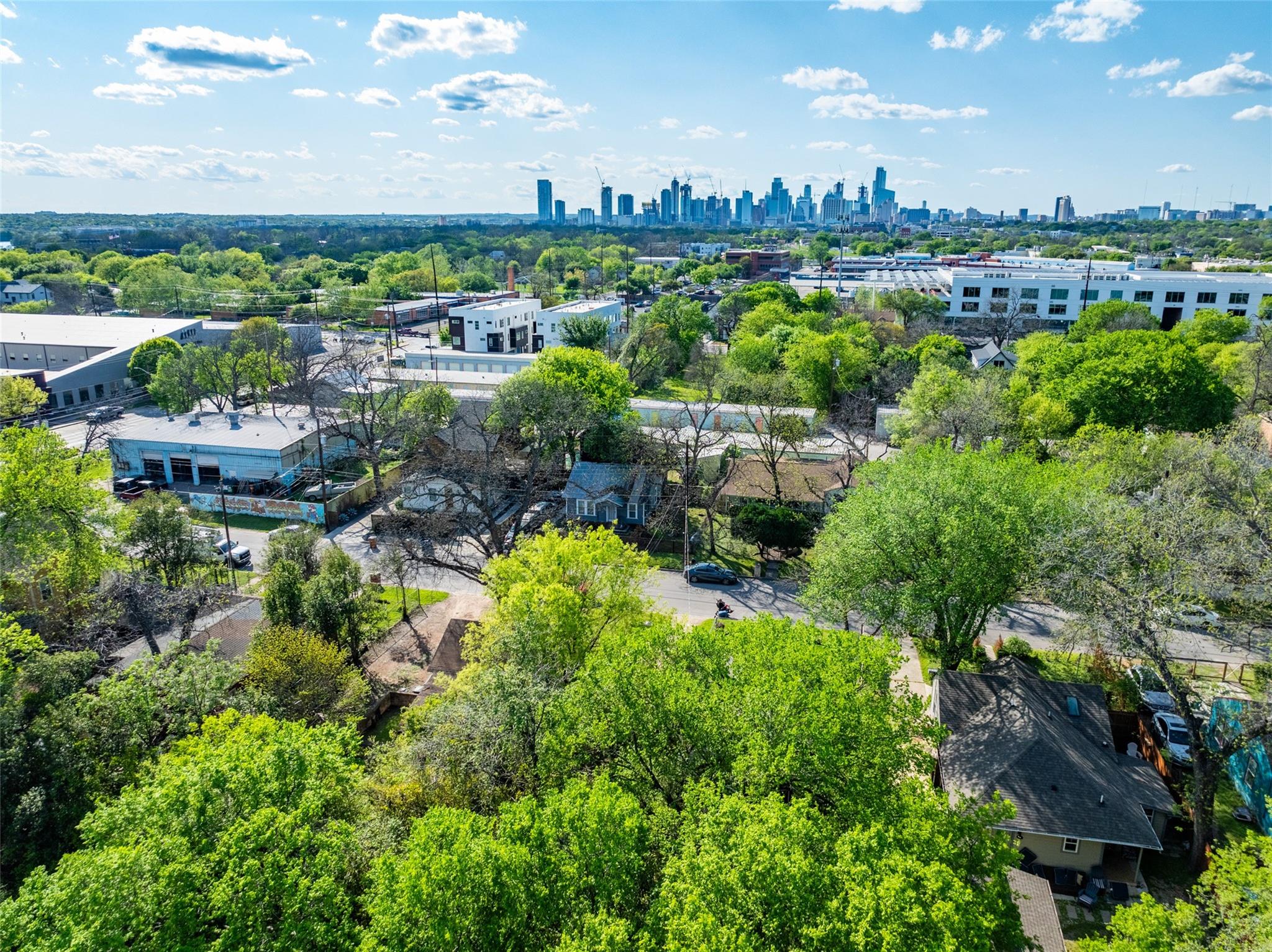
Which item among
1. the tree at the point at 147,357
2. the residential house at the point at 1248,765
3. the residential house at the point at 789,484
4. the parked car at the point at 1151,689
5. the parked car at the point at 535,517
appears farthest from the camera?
the tree at the point at 147,357

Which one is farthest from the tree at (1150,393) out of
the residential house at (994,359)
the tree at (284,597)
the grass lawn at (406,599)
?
the tree at (284,597)

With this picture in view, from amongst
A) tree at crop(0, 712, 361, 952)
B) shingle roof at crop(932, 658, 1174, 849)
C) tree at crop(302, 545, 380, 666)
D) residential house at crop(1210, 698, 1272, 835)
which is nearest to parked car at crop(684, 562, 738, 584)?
shingle roof at crop(932, 658, 1174, 849)

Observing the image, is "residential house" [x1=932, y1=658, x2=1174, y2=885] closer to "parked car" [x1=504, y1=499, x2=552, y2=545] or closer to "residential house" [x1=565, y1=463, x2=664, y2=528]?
"residential house" [x1=565, y1=463, x2=664, y2=528]

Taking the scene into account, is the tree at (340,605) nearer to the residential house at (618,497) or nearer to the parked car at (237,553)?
the parked car at (237,553)

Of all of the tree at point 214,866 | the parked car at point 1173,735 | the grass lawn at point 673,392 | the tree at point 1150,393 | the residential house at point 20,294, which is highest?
the residential house at point 20,294

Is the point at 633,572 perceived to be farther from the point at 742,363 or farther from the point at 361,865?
the point at 742,363

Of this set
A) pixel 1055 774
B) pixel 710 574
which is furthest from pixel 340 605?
pixel 1055 774
